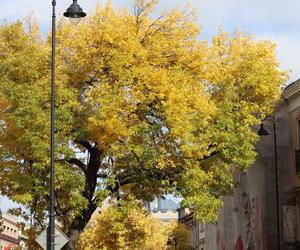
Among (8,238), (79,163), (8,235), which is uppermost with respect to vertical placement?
(8,235)

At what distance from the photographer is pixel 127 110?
27688 millimetres

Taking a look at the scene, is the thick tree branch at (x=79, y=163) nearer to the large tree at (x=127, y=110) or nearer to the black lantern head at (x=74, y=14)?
the large tree at (x=127, y=110)

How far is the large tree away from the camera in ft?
90.5

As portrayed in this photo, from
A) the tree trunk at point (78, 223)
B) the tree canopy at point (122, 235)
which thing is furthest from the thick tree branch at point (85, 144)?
the tree canopy at point (122, 235)

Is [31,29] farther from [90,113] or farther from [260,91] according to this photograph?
[260,91]

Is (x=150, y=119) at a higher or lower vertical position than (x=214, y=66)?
lower

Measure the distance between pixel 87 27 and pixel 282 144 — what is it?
15009mm

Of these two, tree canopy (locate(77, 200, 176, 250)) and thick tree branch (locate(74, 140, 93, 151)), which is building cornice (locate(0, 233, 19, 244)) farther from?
thick tree branch (locate(74, 140, 93, 151))

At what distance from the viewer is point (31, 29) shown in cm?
2980

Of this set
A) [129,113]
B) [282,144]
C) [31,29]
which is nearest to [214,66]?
[129,113]

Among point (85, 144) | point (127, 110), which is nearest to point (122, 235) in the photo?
point (85, 144)

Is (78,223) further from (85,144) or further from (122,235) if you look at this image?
(122,235)

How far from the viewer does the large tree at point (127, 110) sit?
27594mm

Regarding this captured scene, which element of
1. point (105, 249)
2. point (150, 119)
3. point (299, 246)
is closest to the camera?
point (150, 119)
